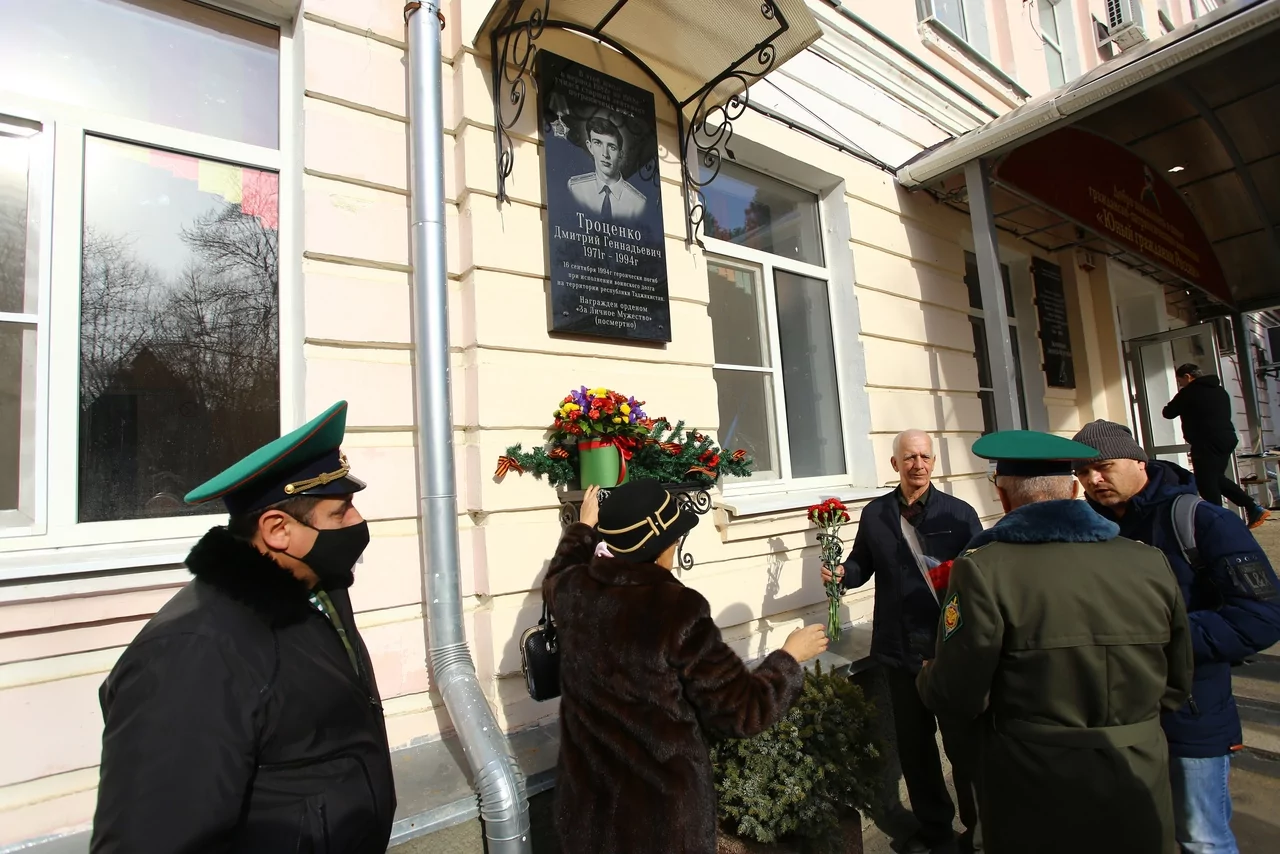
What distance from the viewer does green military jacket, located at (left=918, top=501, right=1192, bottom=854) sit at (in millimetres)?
1810

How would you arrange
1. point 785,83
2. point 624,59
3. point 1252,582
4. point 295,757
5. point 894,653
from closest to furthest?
point 295,757 < point 1252,582 < point 894,653 < point 624,59 < point 785,83

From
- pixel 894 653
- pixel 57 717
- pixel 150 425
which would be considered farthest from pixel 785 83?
pixel 57 717

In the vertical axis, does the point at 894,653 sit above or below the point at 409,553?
below

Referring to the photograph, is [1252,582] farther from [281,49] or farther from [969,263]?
[969,263]

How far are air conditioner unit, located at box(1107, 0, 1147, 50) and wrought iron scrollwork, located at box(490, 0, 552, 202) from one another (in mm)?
8866

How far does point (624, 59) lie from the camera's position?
3689 millimetres

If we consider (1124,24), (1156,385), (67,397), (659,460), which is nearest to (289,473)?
(67,397)

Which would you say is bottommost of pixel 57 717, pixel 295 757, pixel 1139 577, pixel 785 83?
pixel 57 717

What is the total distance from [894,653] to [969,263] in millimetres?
4739

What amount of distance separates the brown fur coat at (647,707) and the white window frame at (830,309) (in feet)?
7.94

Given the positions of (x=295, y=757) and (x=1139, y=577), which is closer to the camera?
(x=295, y=757)

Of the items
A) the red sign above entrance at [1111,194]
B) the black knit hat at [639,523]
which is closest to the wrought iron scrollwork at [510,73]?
the black knit hat at [639,523]

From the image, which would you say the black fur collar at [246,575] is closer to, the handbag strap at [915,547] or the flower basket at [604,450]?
the flower basket at [604,450]

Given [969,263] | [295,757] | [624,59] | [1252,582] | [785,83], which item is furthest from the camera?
[969,263]
